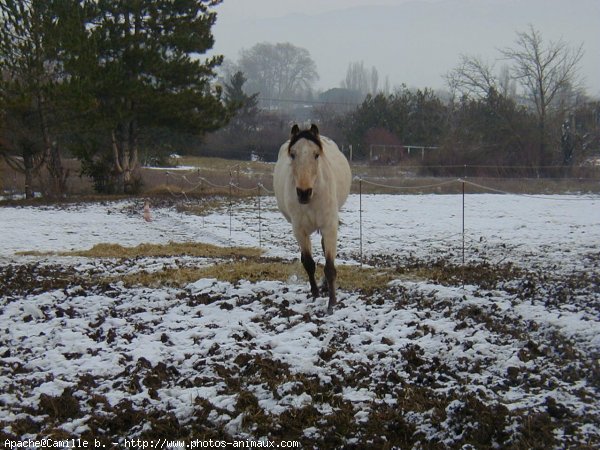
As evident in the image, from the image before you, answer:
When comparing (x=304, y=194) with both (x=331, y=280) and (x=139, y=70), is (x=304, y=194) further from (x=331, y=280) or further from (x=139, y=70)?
(x=139, y=70)

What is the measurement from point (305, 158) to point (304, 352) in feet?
7.05

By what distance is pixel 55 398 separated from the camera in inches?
171

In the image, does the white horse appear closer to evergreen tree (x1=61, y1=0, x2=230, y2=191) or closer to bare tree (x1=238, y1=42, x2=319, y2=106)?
evergreen tree (x1=61, y1=0, x2=230, y2=191)

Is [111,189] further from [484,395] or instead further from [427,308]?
[484,395]

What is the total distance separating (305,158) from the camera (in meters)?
6.07

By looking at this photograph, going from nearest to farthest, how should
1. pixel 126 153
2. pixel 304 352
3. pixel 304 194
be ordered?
pixel 304 352 < pixel 304 194 < pixel 126 153

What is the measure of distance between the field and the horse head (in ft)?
4.65

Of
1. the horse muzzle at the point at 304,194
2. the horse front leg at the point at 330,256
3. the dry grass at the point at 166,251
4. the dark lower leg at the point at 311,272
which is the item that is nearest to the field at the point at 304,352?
the dark lower leg at the point at 311,272

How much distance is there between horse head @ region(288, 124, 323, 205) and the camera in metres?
5.93

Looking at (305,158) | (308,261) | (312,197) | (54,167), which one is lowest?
(308,261)

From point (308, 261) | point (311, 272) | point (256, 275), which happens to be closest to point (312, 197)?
point (308, 261)

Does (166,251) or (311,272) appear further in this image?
(166,251)

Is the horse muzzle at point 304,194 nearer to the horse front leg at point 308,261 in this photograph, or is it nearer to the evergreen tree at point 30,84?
the horse front leg at point 308,261

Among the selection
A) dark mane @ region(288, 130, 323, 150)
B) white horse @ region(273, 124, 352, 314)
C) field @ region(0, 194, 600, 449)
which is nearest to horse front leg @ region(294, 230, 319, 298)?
white horse @ region(273, 124, 352, 314)
